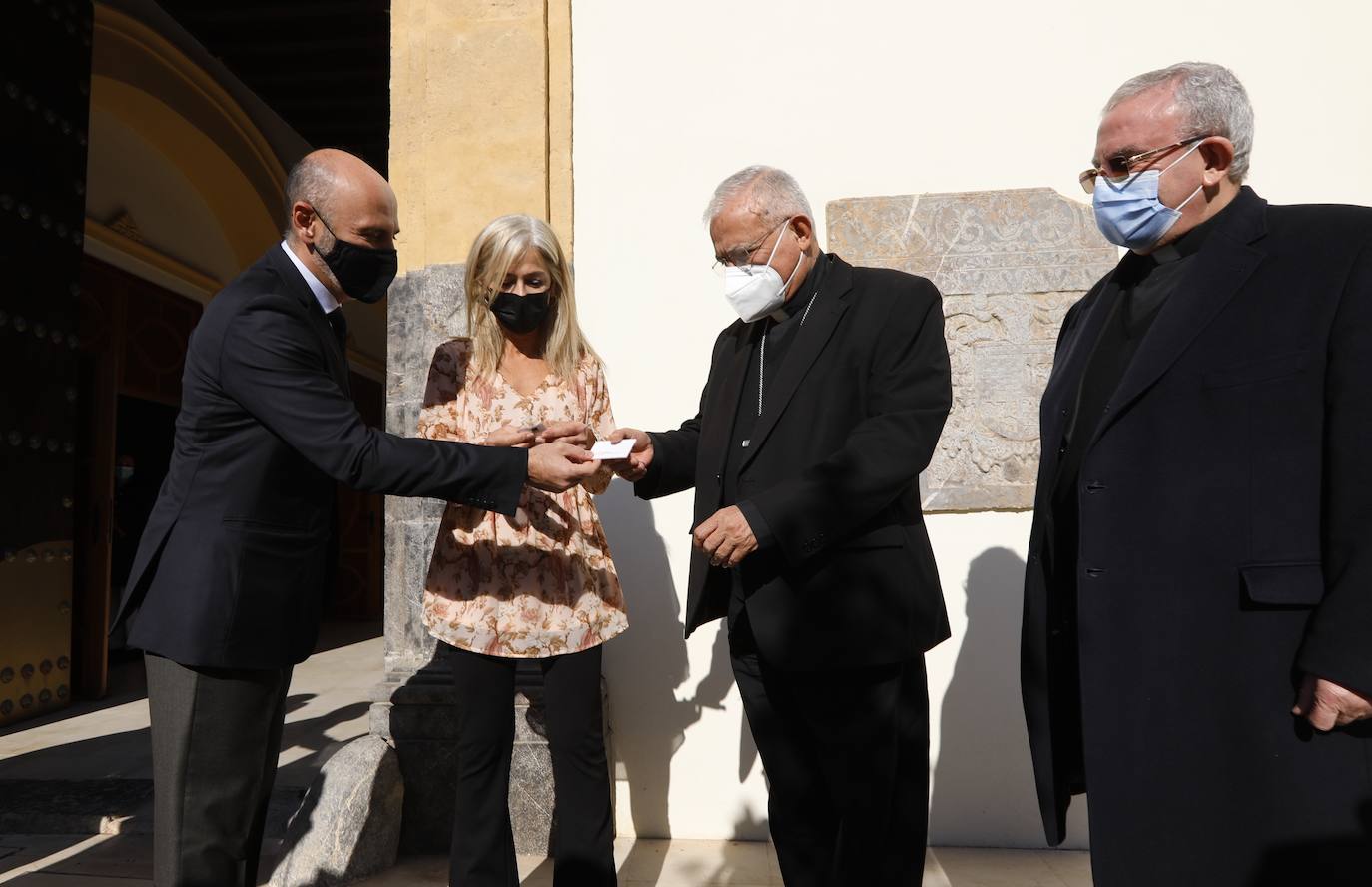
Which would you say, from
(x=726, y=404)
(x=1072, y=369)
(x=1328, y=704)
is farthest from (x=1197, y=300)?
(x=726, y=404)

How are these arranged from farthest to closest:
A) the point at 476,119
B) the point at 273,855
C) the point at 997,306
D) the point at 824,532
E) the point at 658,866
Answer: the point at 476,119 < the point at 997,306 < the point at 273,855 < the point at 658,866 < the point at 824,532

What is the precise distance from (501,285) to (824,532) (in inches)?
46.6

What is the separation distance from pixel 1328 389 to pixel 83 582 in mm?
6988

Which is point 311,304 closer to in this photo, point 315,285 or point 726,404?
point 315,285

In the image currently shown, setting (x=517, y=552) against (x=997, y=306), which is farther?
(x=997, y=306)

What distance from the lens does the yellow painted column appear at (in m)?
3.29

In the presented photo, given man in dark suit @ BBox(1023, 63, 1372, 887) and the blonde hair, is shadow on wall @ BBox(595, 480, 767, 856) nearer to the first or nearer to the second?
the blonde hair

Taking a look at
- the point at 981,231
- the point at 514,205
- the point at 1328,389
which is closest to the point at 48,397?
the point at 514,205

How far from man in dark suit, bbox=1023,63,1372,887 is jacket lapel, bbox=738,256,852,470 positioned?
23.4 inches

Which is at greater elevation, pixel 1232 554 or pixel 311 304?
pixel 311 304

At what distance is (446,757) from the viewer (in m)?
3.02

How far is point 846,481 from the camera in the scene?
1.84 metres

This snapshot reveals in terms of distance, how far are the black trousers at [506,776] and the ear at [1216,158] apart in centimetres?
176

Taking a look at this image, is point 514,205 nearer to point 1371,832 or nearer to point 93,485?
point 1371,832
